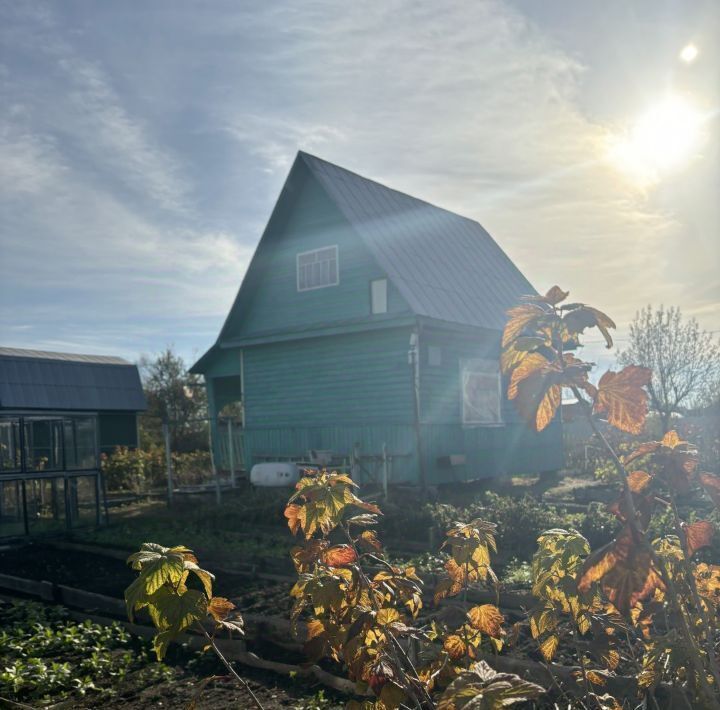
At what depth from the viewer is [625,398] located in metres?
2.29

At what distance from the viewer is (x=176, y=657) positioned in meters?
5.93

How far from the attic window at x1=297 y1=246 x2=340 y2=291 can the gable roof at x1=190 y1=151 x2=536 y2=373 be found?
1168 millimetres

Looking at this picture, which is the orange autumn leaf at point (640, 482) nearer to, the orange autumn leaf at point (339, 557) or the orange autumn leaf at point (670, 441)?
the orange autumn leaf at point (670, 441)

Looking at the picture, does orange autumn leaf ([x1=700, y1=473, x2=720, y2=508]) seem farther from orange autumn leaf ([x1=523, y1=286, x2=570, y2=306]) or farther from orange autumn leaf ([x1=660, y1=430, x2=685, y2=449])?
orange autumn leaf ([x1=523, y1=286, x2=570, y2=306])

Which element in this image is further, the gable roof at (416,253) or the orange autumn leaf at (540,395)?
the gable roof at (416,253)

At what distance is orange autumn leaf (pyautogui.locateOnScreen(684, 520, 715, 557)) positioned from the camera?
2.57 meters

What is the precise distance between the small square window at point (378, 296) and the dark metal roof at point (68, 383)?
1243 cm

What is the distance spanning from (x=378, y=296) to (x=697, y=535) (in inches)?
601

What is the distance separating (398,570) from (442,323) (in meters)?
14.3

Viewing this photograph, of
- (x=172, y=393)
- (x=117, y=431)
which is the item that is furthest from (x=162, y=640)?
(x=172, y=393)

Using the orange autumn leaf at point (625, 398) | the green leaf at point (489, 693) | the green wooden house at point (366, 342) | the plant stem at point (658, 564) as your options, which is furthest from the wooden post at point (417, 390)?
the green leaf at point (489, 693)

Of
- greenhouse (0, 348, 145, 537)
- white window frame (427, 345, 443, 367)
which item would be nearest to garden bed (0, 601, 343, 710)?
greenhouse (0, 348, 145, 537)

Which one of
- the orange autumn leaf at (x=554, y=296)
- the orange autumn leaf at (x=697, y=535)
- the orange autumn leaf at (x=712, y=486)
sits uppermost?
the orange autumn leaf at (x=554, y=296)

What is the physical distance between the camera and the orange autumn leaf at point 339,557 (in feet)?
9.48
